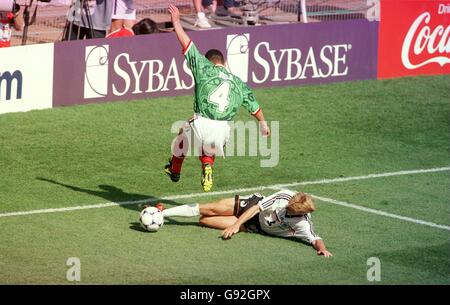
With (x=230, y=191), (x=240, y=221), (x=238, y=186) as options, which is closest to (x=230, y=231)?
(x=240, y=221)

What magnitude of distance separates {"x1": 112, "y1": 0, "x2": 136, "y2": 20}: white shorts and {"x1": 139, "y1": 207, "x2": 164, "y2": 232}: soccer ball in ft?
25.3

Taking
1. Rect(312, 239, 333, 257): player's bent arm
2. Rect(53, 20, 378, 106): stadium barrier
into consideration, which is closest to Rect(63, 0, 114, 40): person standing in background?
Rect(53, 20, 378, 106): stadium barrier

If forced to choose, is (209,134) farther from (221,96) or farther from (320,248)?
(320,248)

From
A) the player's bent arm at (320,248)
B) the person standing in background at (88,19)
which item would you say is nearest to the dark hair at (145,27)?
the person standing in background at (88,19)

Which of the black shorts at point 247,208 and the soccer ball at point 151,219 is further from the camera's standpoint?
the black shorts at point 247,208

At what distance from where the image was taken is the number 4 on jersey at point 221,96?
592 inches

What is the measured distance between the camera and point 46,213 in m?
15.5

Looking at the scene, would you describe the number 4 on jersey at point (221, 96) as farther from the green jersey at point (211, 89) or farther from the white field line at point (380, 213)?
the white field line at point (380, 213)

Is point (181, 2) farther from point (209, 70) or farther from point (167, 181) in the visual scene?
point (209, 70)

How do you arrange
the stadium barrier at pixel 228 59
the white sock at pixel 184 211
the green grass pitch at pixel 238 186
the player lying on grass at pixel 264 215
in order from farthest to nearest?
the stadium barrier at pixel 228 59 < the white sock at pixel 184 211 < the player lying on grass at pixel 264 215 < the green grass pitch at pixel 238 186

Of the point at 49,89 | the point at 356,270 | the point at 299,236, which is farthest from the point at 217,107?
the point at 49,89

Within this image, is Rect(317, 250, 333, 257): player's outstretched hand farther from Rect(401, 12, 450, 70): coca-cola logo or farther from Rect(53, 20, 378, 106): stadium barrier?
Rect(401, 12, 450, 70): coca-cola logo

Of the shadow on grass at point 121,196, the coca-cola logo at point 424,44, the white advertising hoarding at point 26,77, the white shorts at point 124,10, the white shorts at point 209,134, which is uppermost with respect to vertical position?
the white shorts at point 124,10

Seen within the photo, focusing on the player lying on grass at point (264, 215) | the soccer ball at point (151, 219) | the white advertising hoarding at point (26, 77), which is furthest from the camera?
the white advertising hoarding at point (26, 77)
